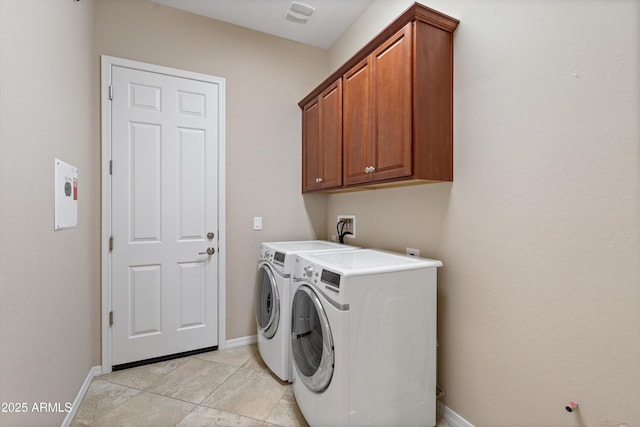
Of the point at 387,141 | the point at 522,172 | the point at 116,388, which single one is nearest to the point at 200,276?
the point at 116,388

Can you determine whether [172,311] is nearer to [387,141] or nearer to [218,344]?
[218,344]

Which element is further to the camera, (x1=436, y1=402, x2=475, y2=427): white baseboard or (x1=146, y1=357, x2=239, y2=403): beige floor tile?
(x1=146, y1=357, x2=239, y2=403): beige floor tile

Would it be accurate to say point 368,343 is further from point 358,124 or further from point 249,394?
point 358,124

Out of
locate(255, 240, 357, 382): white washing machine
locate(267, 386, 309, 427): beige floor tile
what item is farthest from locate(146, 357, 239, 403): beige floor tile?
locate(267, 386, 309, 427): beige floor tile

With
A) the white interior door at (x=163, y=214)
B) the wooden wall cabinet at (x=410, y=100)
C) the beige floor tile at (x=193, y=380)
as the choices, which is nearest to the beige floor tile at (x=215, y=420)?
the beige floor tile at (x=193, y=380)

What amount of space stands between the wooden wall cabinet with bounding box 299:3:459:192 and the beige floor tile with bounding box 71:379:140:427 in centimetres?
209

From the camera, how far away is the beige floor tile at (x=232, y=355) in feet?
7.80

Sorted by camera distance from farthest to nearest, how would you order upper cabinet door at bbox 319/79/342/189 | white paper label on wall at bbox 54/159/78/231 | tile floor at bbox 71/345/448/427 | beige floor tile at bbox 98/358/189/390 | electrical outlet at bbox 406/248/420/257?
upper cabinet door at bbox 319/79/342/189 → beige floor tile at bbox 98/358/189/390 → electrical outlet at bbox 406/248/420/257 → tile floor at bbox 71/345/448/427 → white paper label on wall at bbox 54/159/78/231

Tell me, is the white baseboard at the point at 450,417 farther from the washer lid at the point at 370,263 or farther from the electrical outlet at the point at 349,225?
the electrical outlet at the point at 349,225

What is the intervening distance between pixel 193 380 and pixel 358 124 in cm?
213

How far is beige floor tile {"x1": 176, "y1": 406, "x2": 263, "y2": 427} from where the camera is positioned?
1654 mm

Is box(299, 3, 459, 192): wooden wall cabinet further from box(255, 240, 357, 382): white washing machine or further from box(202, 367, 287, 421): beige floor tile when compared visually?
box(202, 367, 287, 421): beige floor tile

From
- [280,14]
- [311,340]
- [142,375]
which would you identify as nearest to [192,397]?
[142,375]

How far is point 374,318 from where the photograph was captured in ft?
4.62
